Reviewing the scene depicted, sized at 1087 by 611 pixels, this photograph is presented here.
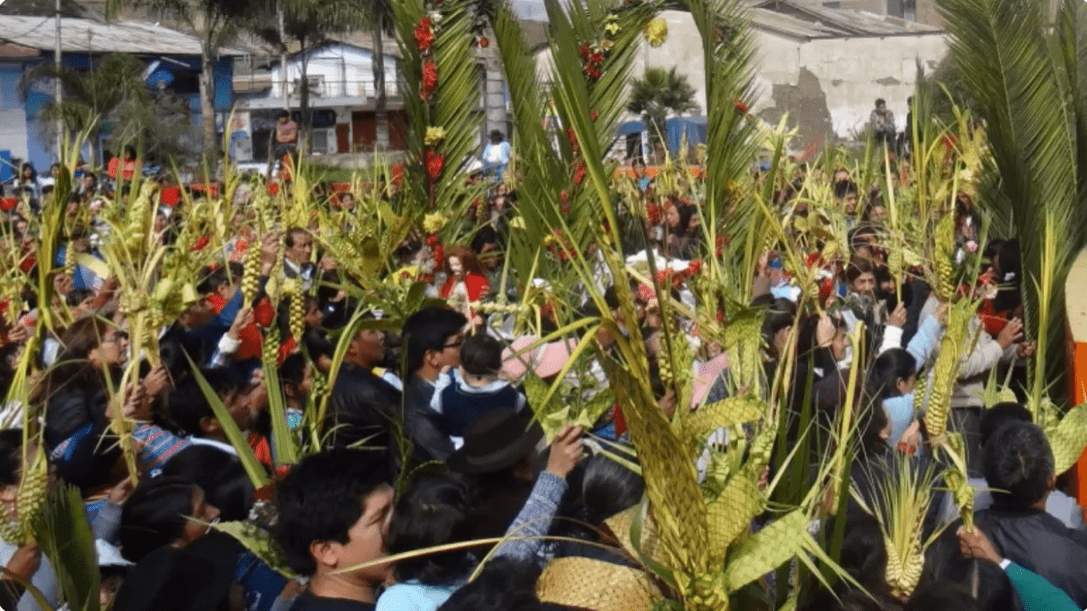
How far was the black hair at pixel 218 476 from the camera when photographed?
13.5ft

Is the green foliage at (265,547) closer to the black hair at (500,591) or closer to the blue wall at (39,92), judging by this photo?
the black hair at (500,591)

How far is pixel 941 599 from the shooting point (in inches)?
120

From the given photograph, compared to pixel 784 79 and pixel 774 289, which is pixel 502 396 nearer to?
pixel 774 289

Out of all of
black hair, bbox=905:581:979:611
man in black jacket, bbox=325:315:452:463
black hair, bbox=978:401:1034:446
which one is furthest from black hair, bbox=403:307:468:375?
black hair, bbox=905:581:979:611

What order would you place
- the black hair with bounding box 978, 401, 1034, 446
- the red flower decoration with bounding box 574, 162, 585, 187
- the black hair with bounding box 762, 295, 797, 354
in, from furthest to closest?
the red flower decoration with bounding box 574, 162, 585, 187 < the black hair with bounding box 762, 295, 797, 354 < the black hair with bounding box 978, 401, 1034, 446

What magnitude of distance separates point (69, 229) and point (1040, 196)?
17.8ft

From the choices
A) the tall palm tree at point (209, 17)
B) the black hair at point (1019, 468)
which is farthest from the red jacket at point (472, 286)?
the tall palm tree at point (209, 17)

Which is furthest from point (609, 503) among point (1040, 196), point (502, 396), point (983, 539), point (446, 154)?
point (446, 154)

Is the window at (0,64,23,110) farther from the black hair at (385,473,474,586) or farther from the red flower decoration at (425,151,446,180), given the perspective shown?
the black hair at (385,473,474,586)

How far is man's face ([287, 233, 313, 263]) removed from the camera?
28.0 ft

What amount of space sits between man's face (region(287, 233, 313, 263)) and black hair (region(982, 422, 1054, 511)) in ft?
17.2

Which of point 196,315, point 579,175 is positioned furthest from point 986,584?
point 579,175

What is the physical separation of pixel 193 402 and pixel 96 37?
35.1 meters

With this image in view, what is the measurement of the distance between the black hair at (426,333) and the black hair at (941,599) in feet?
8.22
